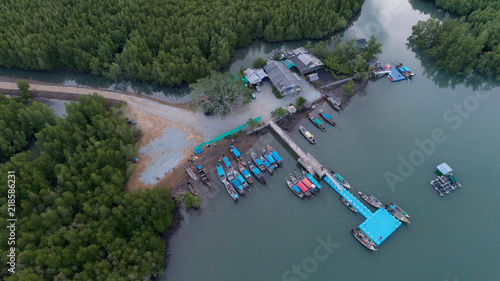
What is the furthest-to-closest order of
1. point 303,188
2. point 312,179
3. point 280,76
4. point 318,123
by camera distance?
1. point 280,76
2. point 318,123
3. point 312,179
4. point 303,188

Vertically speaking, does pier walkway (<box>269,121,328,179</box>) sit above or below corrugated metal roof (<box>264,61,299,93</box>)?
below

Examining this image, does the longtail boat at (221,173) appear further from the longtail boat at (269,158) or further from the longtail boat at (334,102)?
the longtail boat at (334,102)

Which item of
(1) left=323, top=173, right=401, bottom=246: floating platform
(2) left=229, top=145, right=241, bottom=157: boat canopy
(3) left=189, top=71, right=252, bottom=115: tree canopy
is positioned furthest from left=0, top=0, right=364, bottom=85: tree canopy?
(1) left=323, top=173, right=401, bottom=246: floating platform

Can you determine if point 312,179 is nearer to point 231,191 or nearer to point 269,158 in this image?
point 269,158

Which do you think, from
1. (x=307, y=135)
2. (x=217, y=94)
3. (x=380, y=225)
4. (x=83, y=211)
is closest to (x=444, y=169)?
(x=380, y=225)

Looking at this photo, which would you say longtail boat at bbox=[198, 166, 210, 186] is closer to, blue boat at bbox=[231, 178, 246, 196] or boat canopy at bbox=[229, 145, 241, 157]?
blue boat at bbox=[231, 178, 246, 196]

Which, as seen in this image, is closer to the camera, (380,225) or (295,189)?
(380,225)
